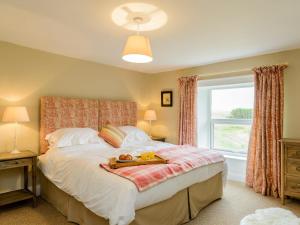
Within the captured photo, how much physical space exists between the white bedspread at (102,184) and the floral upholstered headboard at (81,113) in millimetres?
551

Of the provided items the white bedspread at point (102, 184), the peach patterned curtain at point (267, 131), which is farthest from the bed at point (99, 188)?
the peach patterned curtain at point (267, 131)

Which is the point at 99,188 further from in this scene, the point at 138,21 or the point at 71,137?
the point at 138,21

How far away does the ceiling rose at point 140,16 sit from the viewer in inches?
78.4

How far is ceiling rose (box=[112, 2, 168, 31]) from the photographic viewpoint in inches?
78.4

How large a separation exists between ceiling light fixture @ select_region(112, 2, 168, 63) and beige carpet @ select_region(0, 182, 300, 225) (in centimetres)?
207

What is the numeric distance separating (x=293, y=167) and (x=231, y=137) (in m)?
1.51

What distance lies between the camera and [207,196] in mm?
2873

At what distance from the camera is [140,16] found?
215cm

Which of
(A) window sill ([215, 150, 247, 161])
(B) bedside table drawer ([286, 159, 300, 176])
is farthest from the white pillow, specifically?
(B) bedside table drawer ([286, 159, 300, 176])

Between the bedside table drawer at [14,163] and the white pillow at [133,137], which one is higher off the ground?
the white pillow at [133,137]

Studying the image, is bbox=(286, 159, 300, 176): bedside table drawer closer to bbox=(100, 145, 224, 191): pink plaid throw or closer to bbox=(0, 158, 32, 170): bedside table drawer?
bbox=(100, 145, 224, 191): pink plaid throw

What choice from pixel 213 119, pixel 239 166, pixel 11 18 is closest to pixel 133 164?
pixel 11 18

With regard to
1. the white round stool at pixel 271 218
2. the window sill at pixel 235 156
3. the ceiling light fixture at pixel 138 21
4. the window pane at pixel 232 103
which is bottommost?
the white round stool at pixel 271 218

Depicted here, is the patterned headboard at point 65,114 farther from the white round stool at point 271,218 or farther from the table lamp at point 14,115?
the white round stool at point 271,218
